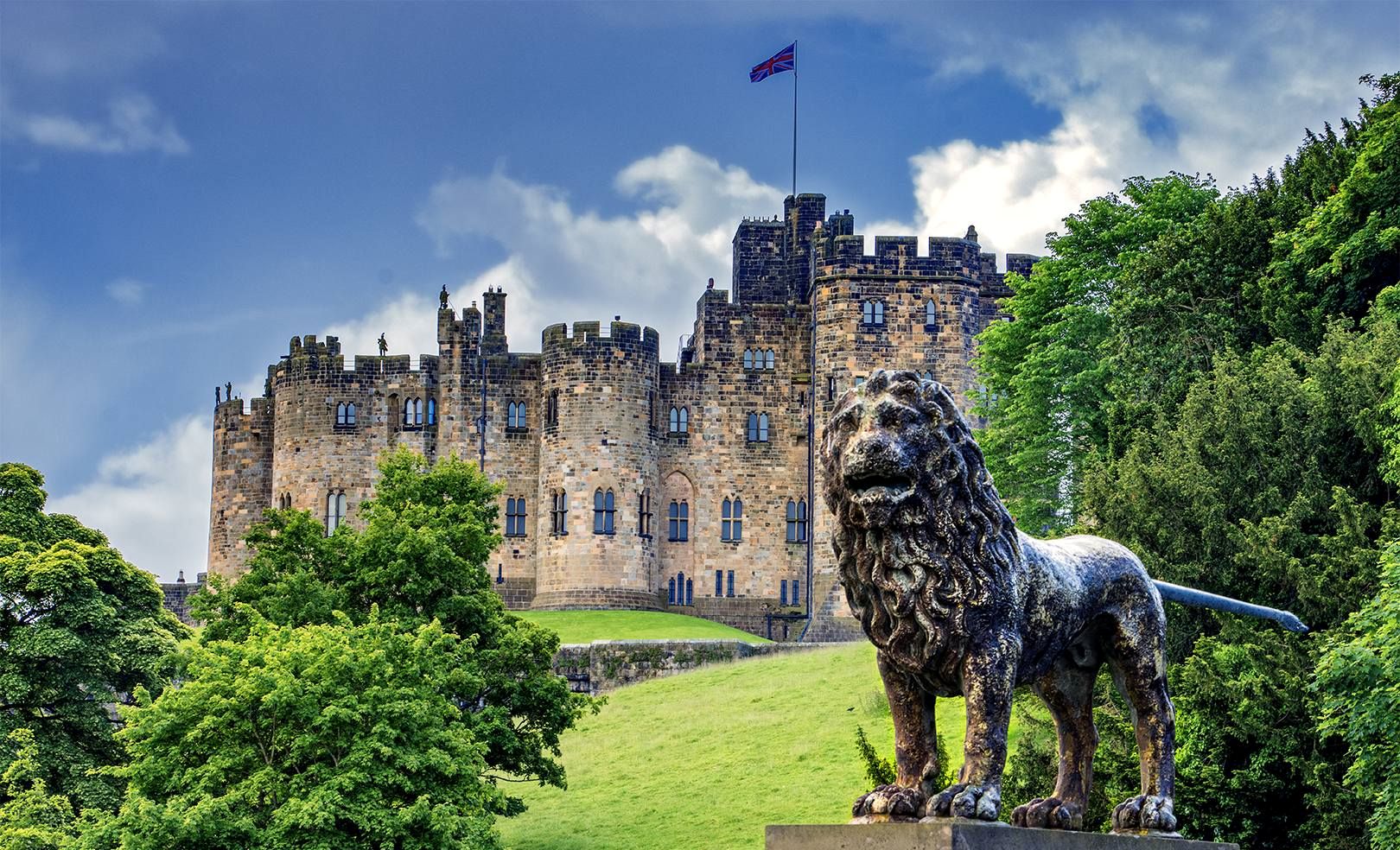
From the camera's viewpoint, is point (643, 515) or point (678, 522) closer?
point (643, 515)

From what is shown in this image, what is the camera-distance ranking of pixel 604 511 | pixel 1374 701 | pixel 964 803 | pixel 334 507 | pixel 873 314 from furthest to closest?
pixel 334 507 → pixel 604 511 → pixel 873 314 → pixel 1374 701 → pixel 964 803

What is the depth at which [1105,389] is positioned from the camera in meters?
46.1

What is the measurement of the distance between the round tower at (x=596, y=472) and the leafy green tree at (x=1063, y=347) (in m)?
26.8

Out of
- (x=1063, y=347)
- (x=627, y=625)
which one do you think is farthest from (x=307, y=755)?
(x=627, y=625)

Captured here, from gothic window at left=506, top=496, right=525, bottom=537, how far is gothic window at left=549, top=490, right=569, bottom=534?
2172mm

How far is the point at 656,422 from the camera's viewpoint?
269 feet

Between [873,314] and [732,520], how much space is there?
1111 centimetres

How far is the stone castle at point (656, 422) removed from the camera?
257 ft

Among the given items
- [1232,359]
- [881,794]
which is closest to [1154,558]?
[1232,359]

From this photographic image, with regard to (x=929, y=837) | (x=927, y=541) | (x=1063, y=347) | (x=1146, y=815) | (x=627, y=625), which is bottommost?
(x=627, y=625)

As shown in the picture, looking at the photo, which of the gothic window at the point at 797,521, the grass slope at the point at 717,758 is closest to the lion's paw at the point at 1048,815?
the grass slope at the point at 717,758

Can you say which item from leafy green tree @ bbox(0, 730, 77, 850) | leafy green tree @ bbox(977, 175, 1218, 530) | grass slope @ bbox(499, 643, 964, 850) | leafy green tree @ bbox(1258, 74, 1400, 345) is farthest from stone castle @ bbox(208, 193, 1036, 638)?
leafy green tree @ bbox(0, 730, 77, 850)

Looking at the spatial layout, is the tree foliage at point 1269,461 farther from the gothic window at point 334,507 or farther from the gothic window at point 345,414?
the gothic window at point 345,414

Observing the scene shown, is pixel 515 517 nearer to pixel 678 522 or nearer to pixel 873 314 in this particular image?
pixel 678 522
